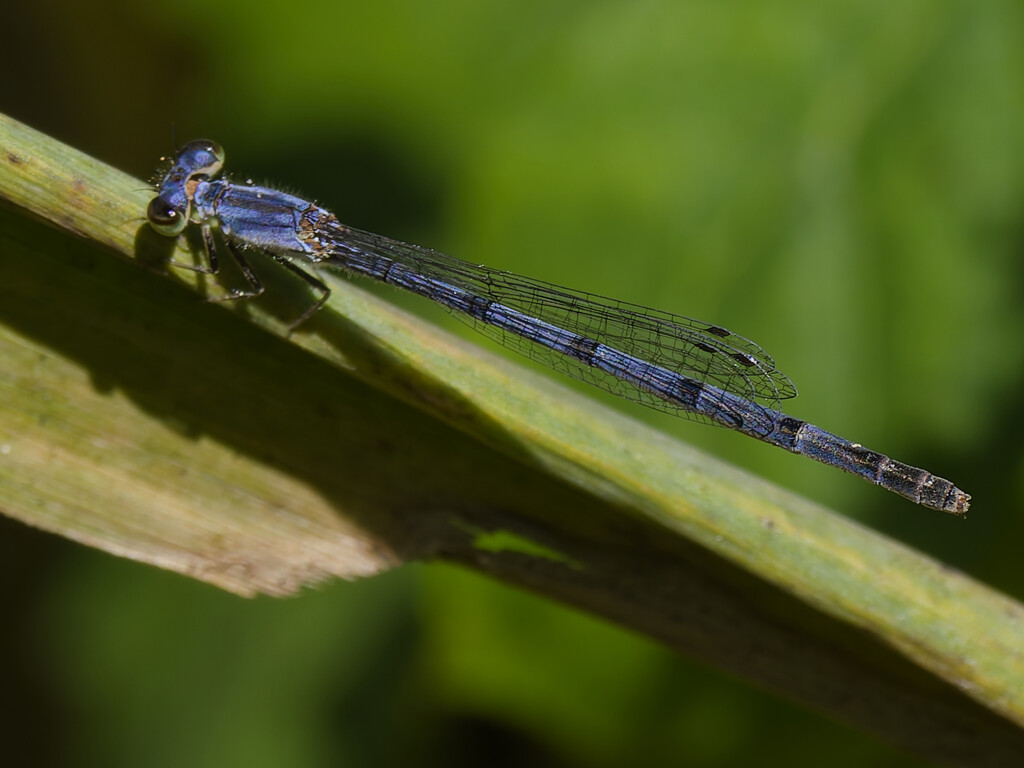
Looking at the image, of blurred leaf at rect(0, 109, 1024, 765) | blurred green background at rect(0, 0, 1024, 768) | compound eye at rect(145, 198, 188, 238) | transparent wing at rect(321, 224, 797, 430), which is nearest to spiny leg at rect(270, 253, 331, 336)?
blurred leaf at rect(0, 109, 1024, 765)

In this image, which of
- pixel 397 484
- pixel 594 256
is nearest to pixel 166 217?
pixel 397 484

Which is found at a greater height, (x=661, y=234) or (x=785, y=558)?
(x=661, y=234)

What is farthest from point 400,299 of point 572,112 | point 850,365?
point 850,365

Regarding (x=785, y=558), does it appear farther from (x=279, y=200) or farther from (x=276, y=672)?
(x=276, y=672)

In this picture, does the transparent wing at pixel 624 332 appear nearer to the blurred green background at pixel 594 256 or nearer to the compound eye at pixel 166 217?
the blurred green background at pixel 594 256

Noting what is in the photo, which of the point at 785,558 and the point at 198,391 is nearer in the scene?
the point at 785,558
